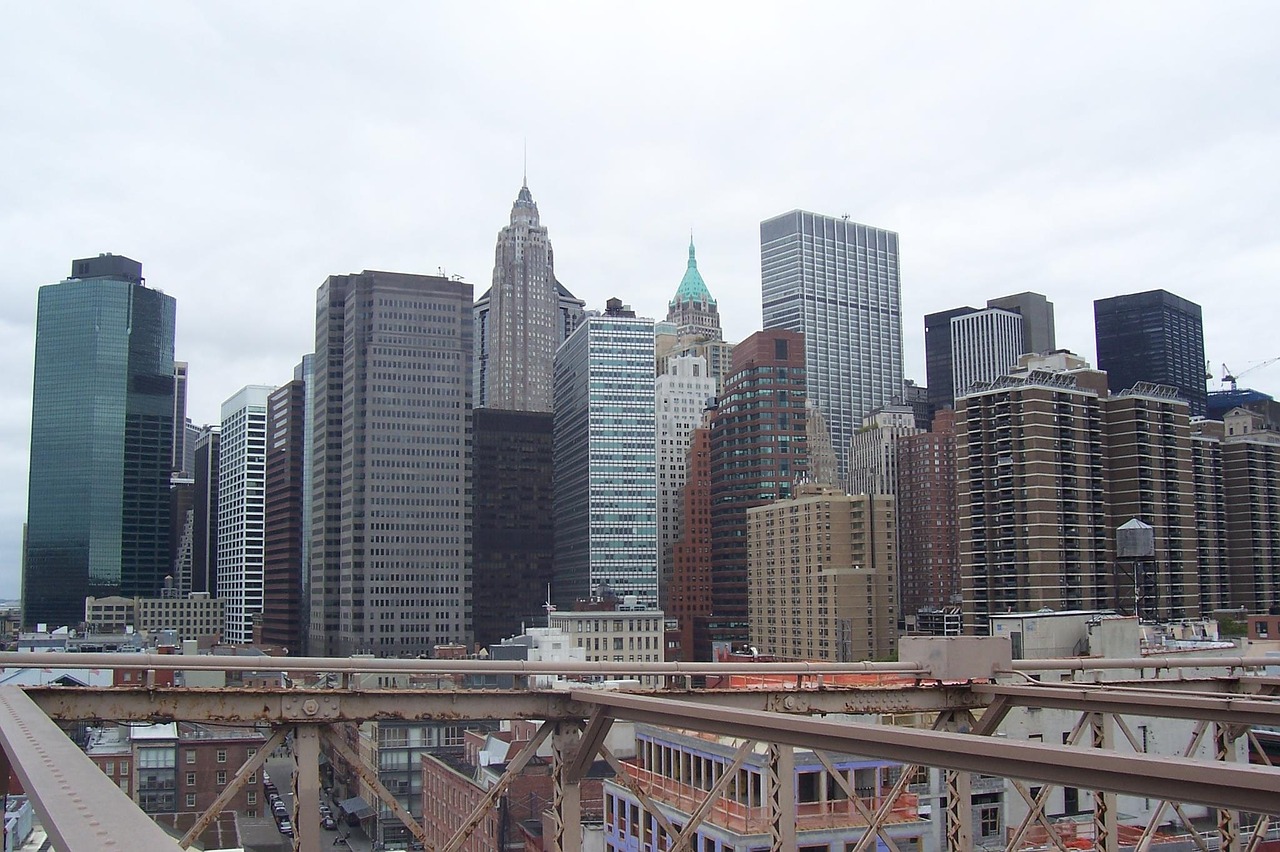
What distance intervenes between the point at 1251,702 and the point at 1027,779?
494cm

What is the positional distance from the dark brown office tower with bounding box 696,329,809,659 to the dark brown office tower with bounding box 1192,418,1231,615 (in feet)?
209

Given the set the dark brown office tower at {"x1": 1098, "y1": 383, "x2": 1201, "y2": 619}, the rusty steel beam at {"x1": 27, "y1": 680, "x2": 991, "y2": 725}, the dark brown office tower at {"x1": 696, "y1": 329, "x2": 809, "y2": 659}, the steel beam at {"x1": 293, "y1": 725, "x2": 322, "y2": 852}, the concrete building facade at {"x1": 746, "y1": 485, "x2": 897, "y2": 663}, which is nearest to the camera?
the steel beam at {"x1": 293, "y1": 725, "x2": 322, "y2": 852}

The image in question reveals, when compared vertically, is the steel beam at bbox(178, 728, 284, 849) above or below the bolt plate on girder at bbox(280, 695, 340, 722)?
below

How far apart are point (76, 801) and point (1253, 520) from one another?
171544 mm

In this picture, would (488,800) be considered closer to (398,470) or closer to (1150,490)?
(1150,490)

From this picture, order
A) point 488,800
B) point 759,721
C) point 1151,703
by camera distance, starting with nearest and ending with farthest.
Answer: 1. point 759,721
2. point 1151,703
3. point 488,800

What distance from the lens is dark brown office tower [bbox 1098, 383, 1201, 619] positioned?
428 feet

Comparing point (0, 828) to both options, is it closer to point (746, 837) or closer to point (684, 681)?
point (684, 681)

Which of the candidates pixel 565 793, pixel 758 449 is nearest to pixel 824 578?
pixel 758 449

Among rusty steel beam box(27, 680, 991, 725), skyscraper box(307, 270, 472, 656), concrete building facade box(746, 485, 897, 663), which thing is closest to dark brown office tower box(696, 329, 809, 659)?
concrete building facade box(746, 485, 897, 663)

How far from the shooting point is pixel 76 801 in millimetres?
4816

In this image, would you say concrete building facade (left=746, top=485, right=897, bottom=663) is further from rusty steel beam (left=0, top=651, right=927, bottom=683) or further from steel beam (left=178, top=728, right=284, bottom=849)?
steel beam (left=178, top=728, right=284, bottom=849)

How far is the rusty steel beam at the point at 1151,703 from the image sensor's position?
1083cm

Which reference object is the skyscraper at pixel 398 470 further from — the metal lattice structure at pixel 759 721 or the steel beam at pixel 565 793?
the steel beam at pixel 565 793
